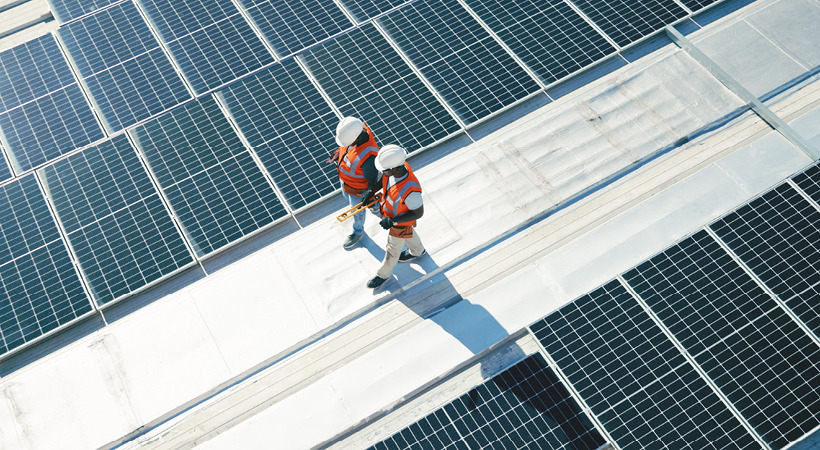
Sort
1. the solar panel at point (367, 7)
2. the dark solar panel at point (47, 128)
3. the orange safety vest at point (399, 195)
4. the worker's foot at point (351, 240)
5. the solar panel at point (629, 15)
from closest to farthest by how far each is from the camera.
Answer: the orange safety vest at point (399, 195), the worker's foot at point (351, 240), the dark solar panel at point (47, 128), the solar panel at point (629, 15), the solar panel at point (367, 7)

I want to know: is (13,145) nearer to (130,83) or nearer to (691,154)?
(130,83)

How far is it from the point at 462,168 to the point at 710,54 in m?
5.37

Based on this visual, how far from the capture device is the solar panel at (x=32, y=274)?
8.95 m

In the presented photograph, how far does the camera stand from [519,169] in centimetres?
1026

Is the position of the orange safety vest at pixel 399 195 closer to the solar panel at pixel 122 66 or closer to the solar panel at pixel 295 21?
the solar panel at pixel 295 21

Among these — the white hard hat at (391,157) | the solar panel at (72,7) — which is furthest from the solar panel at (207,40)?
the white hard hat at (391,157)

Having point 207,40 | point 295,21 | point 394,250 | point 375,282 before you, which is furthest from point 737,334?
point 207,40

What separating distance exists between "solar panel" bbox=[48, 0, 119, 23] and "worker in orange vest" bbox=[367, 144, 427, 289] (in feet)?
27.4

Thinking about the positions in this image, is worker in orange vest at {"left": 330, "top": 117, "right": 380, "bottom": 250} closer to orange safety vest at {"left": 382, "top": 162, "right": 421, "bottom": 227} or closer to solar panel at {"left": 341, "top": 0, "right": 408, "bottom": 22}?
orange safety vest at {"left": 382, "top": 162, "right": 421, "bottom": 227}

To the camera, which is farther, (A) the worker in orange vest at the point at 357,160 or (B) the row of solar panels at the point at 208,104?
(B) the row of solar panels at the point at 208,104

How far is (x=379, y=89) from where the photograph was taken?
10.9 m

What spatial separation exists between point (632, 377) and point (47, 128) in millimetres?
10765

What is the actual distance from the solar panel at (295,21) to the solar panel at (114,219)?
350 cm

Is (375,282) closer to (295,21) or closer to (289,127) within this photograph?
(289,127)
